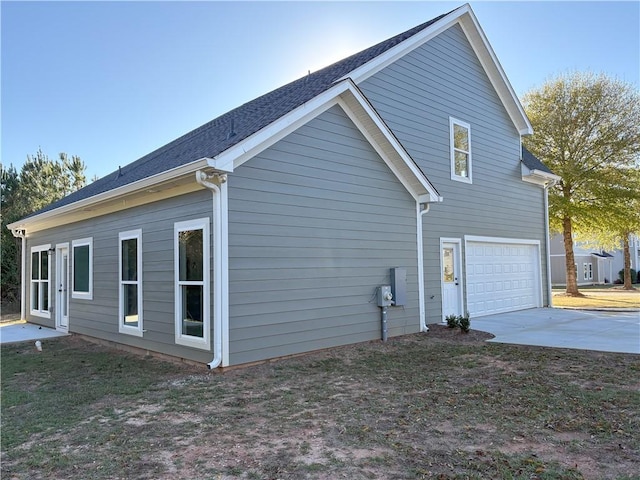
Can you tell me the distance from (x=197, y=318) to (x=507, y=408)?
4.28 m

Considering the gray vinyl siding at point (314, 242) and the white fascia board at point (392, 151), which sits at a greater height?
the white fascia board at point (392, 151)

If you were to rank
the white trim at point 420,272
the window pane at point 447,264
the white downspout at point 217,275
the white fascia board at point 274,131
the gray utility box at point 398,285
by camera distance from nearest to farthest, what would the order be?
the white fascia board at point 274,131
the white downspout at point 217,275
the gray utility box at point 398,285
the white trim at point 420,272
the window pane at point 447,264

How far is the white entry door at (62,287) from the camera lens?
11.2 metres

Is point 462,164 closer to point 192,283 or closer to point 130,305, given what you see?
point 192,283

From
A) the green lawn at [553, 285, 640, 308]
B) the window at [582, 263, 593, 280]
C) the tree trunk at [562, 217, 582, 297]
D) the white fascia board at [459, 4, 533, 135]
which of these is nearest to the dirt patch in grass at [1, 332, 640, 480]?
the white fascia board at [459, 4, 533, 135]

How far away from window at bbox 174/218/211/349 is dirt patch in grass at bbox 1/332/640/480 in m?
0.53

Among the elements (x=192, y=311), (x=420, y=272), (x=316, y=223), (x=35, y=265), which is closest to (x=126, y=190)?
(x=192, y=311)

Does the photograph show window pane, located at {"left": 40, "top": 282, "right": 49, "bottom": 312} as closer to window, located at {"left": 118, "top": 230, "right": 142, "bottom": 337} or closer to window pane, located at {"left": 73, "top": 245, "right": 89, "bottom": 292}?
window pane, located at {"left": 73, "top": 245, "right": 89, "bottom": 292}

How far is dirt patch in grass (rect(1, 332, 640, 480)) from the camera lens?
3355mm

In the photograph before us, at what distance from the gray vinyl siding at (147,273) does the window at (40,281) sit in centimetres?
202

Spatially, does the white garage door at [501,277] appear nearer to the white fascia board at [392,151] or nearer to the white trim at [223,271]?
the white fascia board at [392,151]

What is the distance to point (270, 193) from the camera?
696cm

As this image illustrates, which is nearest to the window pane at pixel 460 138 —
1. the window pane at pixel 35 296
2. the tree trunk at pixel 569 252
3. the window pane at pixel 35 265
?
the tree trunk at pixel 569 252

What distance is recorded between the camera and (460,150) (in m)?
12.0
